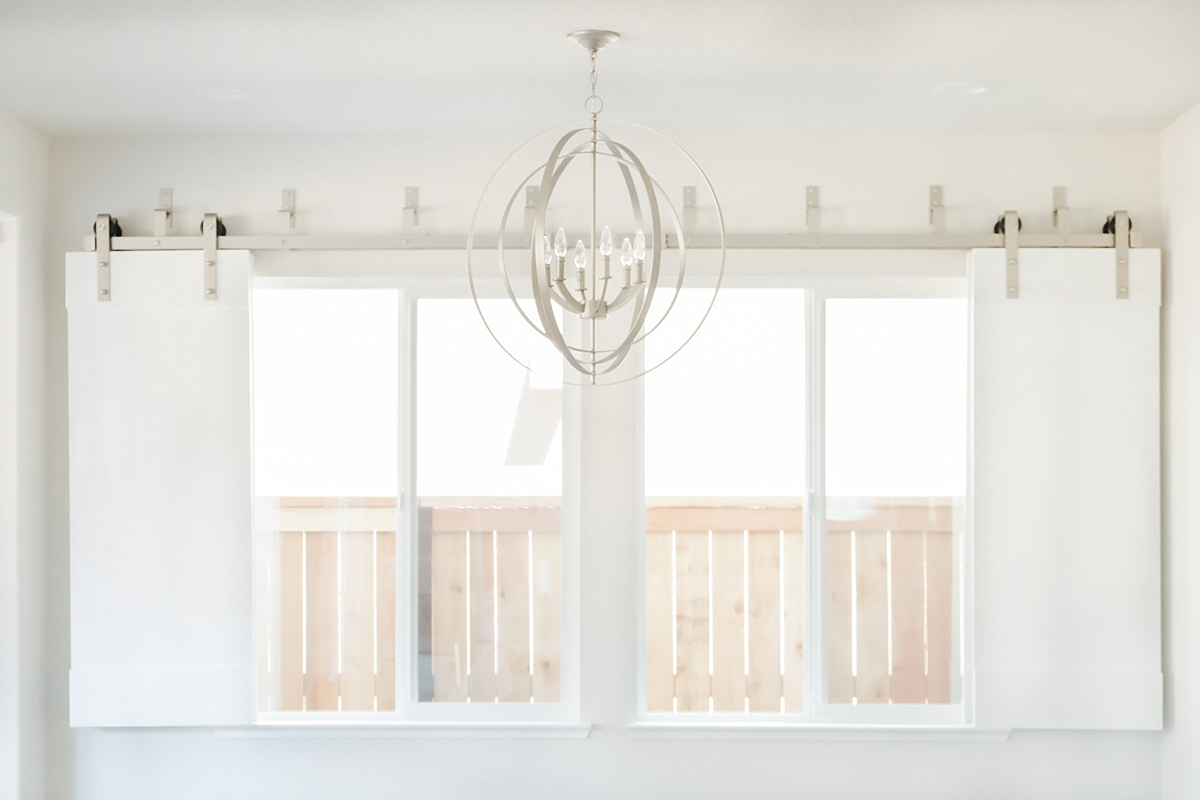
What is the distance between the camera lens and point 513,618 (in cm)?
321

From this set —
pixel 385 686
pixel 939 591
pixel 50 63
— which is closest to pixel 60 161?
pixel 50 63

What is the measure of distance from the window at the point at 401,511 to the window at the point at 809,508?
39cm

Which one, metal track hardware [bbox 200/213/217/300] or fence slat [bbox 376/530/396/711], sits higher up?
metal track hardware [bbox 200/213/217/300]

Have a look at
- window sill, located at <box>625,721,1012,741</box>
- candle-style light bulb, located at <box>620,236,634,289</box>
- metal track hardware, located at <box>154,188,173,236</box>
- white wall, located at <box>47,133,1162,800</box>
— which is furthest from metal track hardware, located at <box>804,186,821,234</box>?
metal track hardware, located at <box>154,188,173,236</box>

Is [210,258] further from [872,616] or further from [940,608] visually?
[940,608]

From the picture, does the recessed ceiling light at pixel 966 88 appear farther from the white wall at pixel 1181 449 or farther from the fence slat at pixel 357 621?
the fence slat at pixel 357 621

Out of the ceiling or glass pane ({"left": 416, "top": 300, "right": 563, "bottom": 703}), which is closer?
the ceiling

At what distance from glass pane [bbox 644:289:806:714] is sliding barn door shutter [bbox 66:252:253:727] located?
4.32 ft

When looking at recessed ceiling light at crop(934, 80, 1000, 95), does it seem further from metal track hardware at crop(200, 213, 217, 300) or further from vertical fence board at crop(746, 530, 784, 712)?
metal track hardware at crop(200, 213, 217, 300)

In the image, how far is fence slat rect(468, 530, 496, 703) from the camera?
10.5 ft

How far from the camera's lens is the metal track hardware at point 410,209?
315cm

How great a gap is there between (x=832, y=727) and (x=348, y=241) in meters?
2.17

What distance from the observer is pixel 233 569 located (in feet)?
10.2

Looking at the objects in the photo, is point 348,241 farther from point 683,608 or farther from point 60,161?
point 683,608
